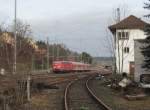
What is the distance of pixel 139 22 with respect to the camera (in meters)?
89.2

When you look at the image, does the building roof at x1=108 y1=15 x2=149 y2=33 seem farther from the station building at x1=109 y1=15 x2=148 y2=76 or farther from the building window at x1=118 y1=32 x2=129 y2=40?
the building window at x1=118 y1=32 x2=129 y2=40

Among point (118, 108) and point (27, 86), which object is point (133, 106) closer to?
point (118, 108)

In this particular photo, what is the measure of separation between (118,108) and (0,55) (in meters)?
14.2

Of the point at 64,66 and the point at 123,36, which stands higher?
the point at 123,36

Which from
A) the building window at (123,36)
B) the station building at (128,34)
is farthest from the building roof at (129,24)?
the building window at (123,36)

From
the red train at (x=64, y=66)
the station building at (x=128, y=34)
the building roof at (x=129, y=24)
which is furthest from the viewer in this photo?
the red train at (x=64, y=66)

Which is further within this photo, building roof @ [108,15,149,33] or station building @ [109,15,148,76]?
building roof @ [108,15,149,33]

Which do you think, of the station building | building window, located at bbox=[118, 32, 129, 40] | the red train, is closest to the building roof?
the station building

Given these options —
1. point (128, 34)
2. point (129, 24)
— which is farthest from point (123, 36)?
point (129, 24)

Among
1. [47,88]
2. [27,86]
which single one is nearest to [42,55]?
[47,88]

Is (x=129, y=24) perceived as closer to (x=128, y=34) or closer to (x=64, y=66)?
(x=128, y=34)

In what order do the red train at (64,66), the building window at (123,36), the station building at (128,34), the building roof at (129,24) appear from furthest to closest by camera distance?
the red train at (64,66) < the building roof at (129,24) < the station building at (128,34) < the building window at (123,36)

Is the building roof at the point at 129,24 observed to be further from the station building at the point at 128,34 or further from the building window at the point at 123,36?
the building window at the point at 123,36

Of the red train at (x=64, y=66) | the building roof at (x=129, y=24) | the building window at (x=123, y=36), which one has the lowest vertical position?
the red train at (x=64, y=66)
